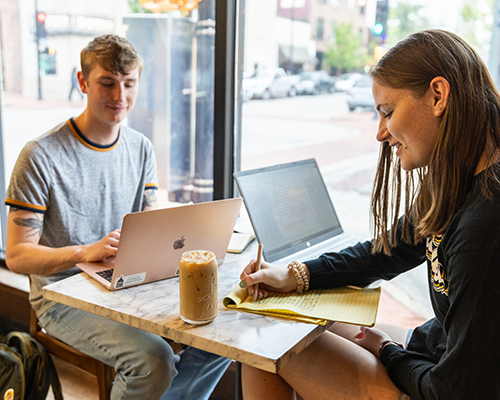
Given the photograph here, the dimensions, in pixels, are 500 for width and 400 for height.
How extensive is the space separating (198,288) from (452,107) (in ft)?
2.07

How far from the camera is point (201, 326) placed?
101 cm

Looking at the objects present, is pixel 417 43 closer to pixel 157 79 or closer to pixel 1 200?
pixel 157 79

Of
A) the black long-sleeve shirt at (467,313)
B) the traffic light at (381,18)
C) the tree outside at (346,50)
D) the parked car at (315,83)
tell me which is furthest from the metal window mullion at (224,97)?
the black long-sleeve shirt at (467,313)

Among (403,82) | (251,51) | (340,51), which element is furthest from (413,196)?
(251,51)

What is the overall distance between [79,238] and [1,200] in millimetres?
1627

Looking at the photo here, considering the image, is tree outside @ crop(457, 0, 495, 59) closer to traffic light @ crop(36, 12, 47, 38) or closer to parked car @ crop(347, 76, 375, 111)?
parked car @ crop(347, 76, 375, 111)

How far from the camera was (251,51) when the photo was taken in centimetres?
200

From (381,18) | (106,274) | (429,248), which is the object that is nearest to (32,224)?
(106,274)

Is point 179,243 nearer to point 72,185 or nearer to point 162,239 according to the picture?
point 162,239

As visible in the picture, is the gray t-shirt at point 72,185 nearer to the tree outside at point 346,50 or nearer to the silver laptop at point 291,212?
the silver laptop at point 291,212

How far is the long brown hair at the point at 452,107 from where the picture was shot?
96 cm

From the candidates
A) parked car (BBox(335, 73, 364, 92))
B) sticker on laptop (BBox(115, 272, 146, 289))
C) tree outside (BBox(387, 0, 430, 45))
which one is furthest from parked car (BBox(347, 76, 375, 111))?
sticker on laptop (BBox(115, 272, 146, 289))

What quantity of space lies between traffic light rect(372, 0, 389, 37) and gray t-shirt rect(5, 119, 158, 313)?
1.00m

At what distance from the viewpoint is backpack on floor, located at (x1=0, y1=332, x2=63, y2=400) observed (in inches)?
59.7
